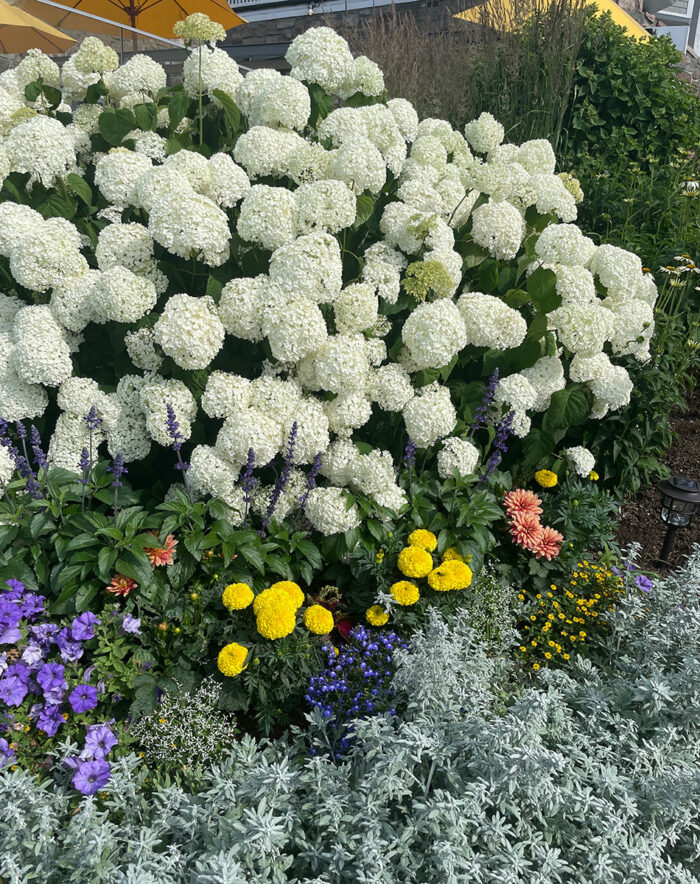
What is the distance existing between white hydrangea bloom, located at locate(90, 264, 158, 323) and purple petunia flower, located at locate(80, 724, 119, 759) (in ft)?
4.56

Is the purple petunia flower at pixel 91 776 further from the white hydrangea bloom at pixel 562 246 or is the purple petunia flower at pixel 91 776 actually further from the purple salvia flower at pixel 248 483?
the white hydrangea bloom at pixel 562 246

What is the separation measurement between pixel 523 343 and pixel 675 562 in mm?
1407

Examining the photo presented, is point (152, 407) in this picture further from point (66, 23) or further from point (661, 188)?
point (66, 23)

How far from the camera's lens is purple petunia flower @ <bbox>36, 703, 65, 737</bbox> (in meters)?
2.12

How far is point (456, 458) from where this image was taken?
9.50 feet

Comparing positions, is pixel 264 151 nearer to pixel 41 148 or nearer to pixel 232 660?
pixel 41 148

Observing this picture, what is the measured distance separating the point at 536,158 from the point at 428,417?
1.89m

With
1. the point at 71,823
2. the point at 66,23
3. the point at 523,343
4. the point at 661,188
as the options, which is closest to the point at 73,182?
the point at 523,343

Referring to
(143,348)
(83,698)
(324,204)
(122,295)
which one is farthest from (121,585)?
(324,204)

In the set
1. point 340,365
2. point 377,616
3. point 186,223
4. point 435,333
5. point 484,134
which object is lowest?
point 377,616

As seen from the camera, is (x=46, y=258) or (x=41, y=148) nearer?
(x=46, y=258)

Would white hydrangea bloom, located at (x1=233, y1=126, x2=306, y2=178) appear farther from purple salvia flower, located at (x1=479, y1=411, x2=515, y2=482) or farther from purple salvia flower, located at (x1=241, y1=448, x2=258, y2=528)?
purple salvia flower, located at (x1=479, y1=411, x2=515, y2=482)

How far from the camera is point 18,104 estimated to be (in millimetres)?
3346

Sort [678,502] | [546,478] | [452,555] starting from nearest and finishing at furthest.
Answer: [452,555] < [678,502] < [546,478]
